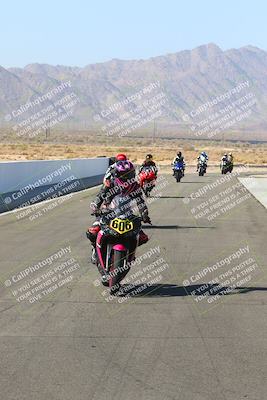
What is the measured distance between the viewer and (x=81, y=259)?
12.9 meters

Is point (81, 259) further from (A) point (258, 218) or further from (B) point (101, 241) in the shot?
(A) point (258, 218)

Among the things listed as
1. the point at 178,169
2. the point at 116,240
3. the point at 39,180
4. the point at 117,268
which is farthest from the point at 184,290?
the point at 178,169

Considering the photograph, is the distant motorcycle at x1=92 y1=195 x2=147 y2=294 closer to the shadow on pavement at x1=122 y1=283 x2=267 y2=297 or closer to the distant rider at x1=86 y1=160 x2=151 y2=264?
the distant rider at x1=86 y1=160 x2=151 y2=264

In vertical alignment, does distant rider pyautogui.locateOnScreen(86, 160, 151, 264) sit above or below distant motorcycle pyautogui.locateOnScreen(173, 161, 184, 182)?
above

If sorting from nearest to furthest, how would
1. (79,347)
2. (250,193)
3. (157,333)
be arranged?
(79,347) → (157,333) → (250,193)

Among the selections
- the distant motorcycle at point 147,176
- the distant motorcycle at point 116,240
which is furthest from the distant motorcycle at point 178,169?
the distant motorcycle at point 116,240

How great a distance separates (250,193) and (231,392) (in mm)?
27407

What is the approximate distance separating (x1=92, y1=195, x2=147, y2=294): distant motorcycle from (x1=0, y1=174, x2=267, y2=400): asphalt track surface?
1.03 feet

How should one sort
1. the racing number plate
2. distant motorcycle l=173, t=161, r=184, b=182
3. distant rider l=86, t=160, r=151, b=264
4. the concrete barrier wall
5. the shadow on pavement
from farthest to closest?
distant motorcycle l=173, t=161, r=184, b=182 → the concrete barrier wall → distant rider l=86, t=160, r=151, b=264 → the shadow on pavement → the racing number plate

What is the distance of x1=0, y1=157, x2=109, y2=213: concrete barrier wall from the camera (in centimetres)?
2598

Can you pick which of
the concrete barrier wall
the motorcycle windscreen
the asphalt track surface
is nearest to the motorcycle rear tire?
the asphalt track surface

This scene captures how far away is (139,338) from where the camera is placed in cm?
768

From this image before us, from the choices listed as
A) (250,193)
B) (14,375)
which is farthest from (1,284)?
(250,193)

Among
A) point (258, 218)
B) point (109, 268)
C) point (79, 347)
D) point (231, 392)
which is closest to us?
point (231, 392)
